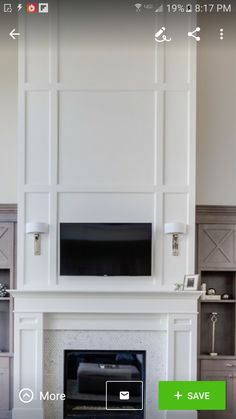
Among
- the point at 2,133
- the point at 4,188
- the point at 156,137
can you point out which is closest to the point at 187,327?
the point at 156,137

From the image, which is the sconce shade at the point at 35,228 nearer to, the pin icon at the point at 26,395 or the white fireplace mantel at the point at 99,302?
the white fireplace mantel at the point at 99,302

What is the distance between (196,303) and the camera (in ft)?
11.5

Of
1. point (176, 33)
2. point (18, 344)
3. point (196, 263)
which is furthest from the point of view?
point (196, 263)

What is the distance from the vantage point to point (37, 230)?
136 inches

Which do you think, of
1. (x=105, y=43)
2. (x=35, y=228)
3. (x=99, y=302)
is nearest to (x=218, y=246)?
(x=99, y=302)

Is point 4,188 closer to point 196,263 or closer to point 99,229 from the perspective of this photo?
point 99,229

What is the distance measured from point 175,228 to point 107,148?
83 cm

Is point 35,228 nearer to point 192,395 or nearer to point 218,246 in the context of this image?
point 218,246

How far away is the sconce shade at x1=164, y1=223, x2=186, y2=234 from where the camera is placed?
3.46 m

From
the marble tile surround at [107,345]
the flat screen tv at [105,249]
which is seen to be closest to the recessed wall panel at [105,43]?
the flat screen tv at [105,249]

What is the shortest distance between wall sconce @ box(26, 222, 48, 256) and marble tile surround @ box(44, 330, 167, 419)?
0.67 metres

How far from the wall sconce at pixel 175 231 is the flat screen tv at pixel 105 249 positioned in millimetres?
157

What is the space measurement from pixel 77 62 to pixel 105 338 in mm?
2212

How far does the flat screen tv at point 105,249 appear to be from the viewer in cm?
350
